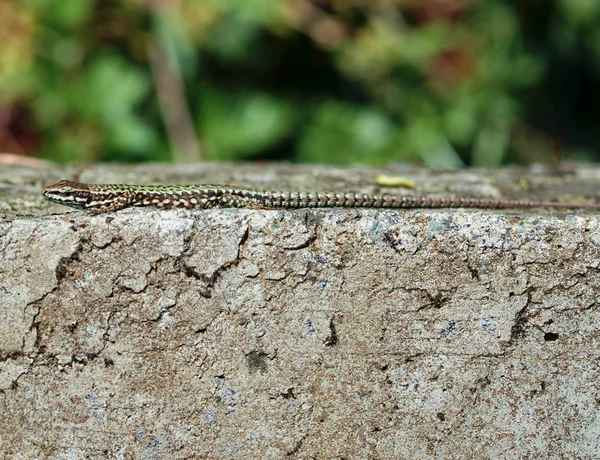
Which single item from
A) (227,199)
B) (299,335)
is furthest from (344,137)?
(299,335)

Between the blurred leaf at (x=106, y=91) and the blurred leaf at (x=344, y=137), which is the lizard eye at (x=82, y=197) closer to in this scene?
the blurred leaf at (x=106, y=91)

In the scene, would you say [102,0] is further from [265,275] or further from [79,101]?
[265,275]

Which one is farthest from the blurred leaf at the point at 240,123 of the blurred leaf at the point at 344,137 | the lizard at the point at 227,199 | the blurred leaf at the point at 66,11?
the lizard at the point at 227,199

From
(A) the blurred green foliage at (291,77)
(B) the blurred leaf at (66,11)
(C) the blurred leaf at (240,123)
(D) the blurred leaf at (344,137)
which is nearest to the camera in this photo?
(B) the blurred leaf at (66,11)

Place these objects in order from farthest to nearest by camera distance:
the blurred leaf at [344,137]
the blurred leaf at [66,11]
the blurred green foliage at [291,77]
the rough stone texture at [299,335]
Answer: the blurred leaf at [344,137], the blurred green foliage at [291,77], the blurred leaf at [66,11], the rough stone texture at [299,335]

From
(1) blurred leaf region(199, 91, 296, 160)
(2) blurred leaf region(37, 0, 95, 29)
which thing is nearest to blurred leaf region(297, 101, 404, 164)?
(1) blurred leaf region(199, 91, 296, 160)

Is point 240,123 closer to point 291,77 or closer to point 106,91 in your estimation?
point 291,77
